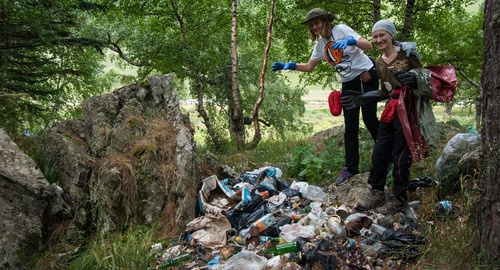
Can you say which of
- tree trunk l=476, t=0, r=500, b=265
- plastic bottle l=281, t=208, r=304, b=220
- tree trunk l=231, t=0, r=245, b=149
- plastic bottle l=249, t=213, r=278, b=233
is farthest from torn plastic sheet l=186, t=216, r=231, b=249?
tree trunk l=231, t=0, r=245, b=149

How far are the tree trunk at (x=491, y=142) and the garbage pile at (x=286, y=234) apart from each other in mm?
516

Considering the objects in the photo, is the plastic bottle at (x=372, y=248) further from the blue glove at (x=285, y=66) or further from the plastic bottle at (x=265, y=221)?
the blue glove at (x=285, y=66)

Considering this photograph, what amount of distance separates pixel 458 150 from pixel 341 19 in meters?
9.25

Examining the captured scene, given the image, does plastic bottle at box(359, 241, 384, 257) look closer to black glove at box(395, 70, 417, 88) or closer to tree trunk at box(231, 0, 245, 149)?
black glove at box(395, 70, 417, 88)

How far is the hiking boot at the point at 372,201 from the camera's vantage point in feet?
13.6

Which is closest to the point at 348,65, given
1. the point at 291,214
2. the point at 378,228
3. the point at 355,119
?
the point at 355,119

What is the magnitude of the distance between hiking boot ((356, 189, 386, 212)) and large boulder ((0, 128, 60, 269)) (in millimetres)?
3348

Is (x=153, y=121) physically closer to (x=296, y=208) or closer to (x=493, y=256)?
(x=296, y=208)

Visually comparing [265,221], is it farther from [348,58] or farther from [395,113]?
[348,58]

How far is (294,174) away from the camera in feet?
19.7

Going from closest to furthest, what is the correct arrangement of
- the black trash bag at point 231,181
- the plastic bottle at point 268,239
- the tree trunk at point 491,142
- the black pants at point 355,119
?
the tree trunk at point 491,142 → the plastic bottle at point 268,239 → the black pants at point 355,119 → the black trash bag at point 231,181

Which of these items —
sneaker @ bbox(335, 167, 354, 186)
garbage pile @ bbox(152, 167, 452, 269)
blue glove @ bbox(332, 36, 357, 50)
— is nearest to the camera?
garbage pile @ bbox(152, 167, 452, 269)

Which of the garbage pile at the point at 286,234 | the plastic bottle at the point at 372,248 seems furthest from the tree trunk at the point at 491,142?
the plastic bottle at the point at 372,248

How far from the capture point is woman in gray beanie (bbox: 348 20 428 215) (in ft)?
12.5
